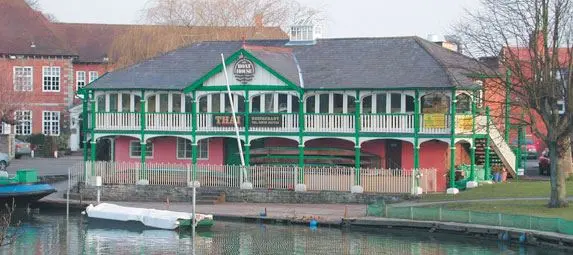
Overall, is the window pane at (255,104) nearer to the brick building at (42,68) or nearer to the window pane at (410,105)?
the window pane at (410,105)

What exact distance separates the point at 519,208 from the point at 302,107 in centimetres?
1325

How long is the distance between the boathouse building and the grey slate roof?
6cm

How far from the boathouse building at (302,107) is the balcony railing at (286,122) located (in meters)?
0.05

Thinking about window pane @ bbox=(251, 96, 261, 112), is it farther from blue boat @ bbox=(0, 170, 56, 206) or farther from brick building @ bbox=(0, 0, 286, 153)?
→ brick building @ bbox=(0, 0, 286, 153)

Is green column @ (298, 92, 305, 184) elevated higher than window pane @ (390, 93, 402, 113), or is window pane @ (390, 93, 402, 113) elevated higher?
window pane @ (390, 93, 402, 113)

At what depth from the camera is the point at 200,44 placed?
192 feet

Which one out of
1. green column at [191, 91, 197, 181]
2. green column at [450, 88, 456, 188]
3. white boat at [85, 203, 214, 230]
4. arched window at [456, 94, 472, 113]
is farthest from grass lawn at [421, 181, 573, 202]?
green column at [191, 91, 197, 181]

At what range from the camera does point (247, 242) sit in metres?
39.9

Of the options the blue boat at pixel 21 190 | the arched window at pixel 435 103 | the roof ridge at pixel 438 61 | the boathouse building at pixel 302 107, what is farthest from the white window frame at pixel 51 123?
the arched window at pixel 435 103

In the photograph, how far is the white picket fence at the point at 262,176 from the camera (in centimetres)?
4872

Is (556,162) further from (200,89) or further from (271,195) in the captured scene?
(200,89)

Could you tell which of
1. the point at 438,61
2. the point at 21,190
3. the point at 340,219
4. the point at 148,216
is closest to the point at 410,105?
the point at 438,61

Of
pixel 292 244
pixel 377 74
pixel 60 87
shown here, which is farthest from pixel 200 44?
pixel 60 87

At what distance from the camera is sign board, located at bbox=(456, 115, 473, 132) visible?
4983cm
